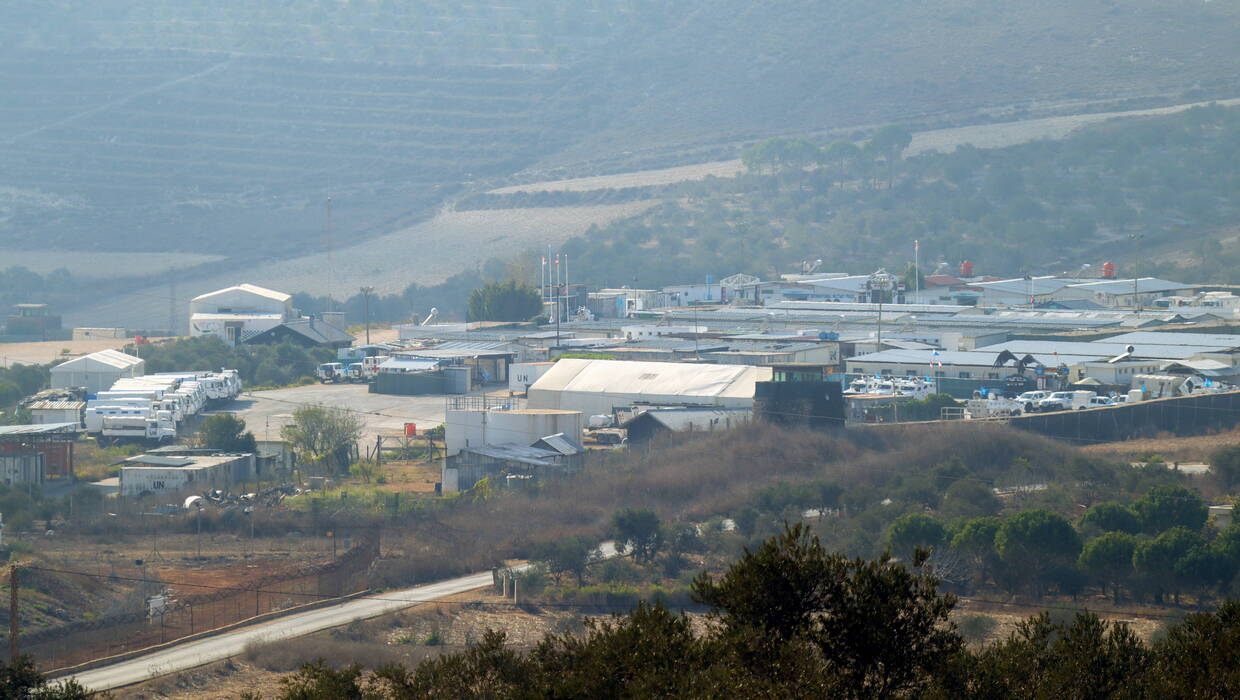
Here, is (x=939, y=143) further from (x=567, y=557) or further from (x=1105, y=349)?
(x=567, y=557)

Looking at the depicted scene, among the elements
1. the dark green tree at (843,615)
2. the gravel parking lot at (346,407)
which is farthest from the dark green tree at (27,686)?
the gravel parking lot at (346,407)

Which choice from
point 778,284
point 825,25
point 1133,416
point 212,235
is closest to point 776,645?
point 1133,416

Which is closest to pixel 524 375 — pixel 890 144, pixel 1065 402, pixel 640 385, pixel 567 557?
pixel 640 385

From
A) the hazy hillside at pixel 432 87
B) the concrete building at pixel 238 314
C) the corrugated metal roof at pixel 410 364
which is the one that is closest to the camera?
the corrugated metal roof at pixel 410 364

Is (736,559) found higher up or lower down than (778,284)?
lower down

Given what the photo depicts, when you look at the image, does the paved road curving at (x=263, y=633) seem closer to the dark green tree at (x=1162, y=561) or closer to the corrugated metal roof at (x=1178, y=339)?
the dark green tree at (x=1162, y=561)

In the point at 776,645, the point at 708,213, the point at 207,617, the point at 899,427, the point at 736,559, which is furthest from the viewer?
the point at 708,213

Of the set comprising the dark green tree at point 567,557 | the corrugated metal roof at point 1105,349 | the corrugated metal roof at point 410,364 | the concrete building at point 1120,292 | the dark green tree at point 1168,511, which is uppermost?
the concrete building at point 1120,292

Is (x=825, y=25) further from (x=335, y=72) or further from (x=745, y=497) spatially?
(x=745, y=497)
